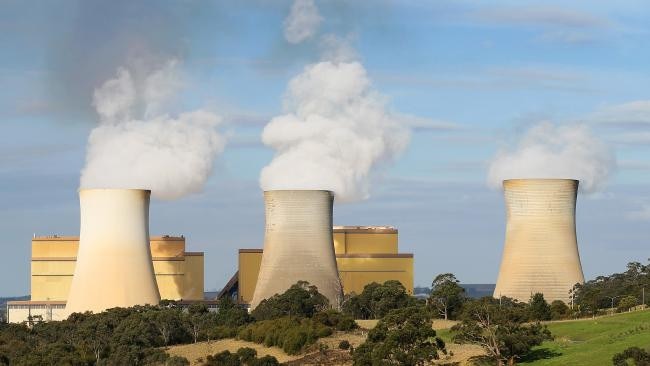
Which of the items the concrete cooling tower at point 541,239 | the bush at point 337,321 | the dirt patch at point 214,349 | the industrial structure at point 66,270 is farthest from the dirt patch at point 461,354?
the industrial structure at point 66,270

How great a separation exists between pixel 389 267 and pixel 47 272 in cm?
1611

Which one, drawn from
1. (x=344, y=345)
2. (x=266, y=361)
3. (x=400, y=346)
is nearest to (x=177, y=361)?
(x=266, y=361)

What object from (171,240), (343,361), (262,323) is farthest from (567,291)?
(171,240)

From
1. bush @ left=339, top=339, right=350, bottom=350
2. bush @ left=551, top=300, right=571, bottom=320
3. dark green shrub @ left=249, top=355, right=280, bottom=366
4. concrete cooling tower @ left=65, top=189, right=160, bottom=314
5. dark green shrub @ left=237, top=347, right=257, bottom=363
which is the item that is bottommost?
dark green shrub @ left=249, top=355, right=280, bottom=366

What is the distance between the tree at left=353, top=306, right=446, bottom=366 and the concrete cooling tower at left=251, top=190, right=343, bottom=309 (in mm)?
15928

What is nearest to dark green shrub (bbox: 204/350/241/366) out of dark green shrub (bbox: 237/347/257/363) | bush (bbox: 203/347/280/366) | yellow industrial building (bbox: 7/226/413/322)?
bush (bbox: 203/347/280/366)

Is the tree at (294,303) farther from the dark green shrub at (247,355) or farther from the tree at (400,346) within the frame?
the tree at (400,346)

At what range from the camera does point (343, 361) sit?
123 ft

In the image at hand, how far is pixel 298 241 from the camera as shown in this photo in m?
49.8

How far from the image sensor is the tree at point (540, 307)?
46.4 meters

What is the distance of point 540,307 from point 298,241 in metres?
9.09

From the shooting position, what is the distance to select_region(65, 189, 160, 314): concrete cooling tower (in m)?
46.0

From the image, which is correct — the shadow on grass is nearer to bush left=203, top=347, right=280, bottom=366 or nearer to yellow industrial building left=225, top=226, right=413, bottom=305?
bush left=203, top=347, right=280, bottom=366

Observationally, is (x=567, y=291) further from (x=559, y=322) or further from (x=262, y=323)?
(x=262, y=323)
